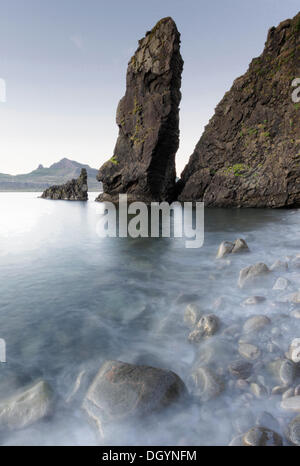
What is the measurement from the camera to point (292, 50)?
817 inches

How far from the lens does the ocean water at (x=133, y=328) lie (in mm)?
1913

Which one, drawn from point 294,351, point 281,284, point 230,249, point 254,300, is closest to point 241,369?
point 294,351

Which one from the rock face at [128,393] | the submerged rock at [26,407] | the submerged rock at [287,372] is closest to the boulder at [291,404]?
the submerged rock at [287,372]

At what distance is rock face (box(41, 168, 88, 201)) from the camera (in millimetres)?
51438

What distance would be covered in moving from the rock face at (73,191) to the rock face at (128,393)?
51.0 metres

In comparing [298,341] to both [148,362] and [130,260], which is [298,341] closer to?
[148,362]

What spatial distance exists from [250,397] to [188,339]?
3.35 ft

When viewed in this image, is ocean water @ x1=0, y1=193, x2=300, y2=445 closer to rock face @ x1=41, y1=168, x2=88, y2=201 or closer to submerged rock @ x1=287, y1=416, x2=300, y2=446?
submerged rock @ x1=287, y1=416, x2=300, y2=446

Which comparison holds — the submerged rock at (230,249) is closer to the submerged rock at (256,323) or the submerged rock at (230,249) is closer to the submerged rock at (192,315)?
the submerged rock at (192,315)

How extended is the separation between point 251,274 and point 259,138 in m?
21.6

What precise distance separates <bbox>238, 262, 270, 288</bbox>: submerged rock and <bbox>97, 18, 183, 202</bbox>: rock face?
24.6 metres

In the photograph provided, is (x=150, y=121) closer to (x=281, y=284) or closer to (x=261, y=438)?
(x=281, y=284)

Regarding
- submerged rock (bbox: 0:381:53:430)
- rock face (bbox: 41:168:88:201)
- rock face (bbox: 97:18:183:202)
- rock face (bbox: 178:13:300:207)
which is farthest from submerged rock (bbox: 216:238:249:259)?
rock face (bbox: 41:168:88:201)

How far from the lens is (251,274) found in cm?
445
